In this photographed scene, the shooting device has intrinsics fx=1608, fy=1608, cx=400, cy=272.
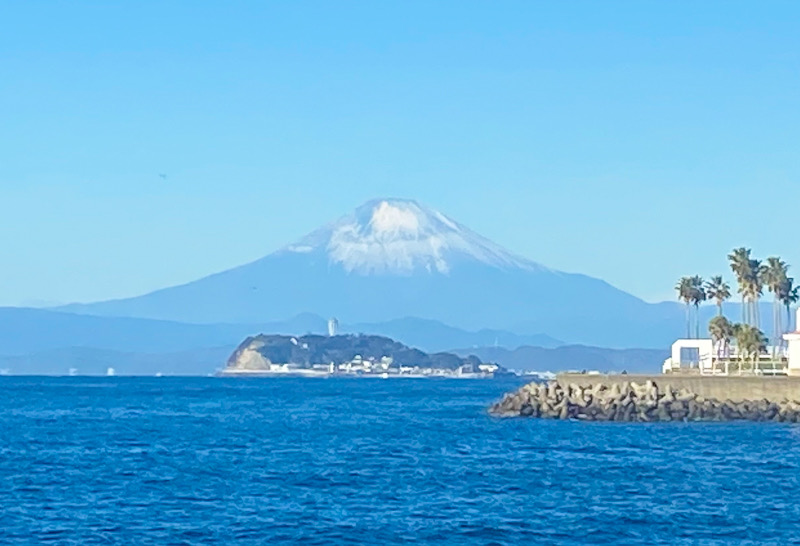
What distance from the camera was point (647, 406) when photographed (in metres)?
69.2

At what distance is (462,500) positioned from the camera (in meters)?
37.1

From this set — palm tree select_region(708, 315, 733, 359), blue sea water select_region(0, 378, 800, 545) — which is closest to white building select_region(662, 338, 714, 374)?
palm tree select_region(708, 315, 733, 359)

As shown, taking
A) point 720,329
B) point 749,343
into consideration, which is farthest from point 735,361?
point 720,329

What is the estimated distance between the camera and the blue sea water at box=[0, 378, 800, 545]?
32281mm

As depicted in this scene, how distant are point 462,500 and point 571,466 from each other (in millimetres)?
9438

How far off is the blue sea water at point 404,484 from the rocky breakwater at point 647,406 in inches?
108

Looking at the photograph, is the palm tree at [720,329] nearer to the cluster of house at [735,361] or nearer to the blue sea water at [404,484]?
the cluster of house at [735,361]

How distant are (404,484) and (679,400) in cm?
3065

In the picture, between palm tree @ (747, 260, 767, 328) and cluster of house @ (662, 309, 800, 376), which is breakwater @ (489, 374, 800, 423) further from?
palm tree @ (747, 260, 767, 328)

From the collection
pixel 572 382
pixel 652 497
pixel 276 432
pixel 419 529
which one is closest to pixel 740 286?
pixel 572 382

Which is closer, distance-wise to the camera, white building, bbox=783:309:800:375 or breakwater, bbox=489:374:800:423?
breakwater, bbox=489:374:800:423

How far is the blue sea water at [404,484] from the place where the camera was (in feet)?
106

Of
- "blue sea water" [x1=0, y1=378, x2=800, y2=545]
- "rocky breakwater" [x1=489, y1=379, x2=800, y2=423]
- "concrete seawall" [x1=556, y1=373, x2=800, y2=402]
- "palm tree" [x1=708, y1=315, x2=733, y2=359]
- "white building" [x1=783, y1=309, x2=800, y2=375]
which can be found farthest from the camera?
"palm tree" [x1=708, y1=315, x2=733, y2=359]

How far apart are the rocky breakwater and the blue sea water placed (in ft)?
9.03
